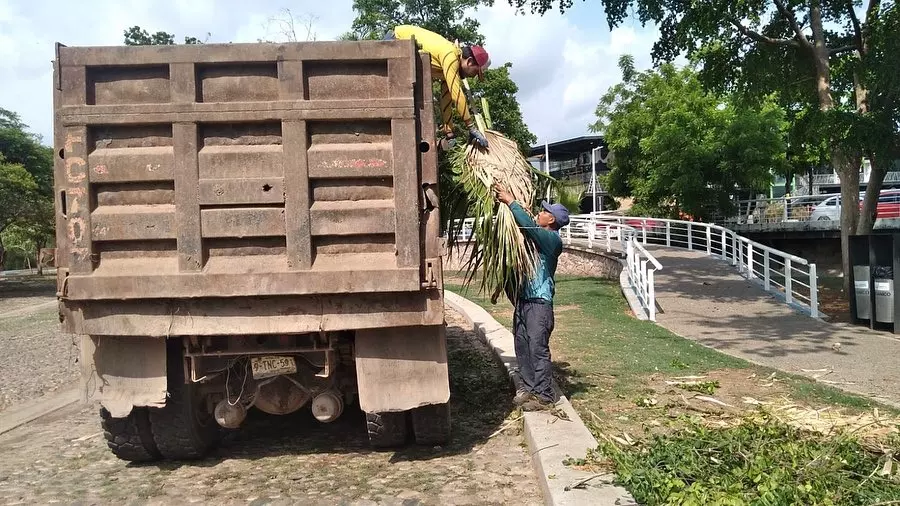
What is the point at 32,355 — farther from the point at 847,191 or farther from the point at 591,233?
the point at 591,233

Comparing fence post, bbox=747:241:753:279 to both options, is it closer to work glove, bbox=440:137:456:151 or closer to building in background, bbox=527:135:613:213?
work glove, bbox=440:137:456:151

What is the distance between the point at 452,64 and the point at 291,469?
3146 mm

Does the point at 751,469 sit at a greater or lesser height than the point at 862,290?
lesser

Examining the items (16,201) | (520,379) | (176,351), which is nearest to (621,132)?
(16,201)

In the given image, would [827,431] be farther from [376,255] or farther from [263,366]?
[263,366]

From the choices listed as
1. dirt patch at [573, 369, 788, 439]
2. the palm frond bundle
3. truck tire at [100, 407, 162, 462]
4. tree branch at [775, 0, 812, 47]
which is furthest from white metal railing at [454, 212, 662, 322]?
tree branch at [775, 0, 812, 47]

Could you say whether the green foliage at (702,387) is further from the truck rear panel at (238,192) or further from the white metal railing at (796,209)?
the white metal railing at (796,209)

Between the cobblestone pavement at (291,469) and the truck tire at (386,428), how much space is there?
12 cm

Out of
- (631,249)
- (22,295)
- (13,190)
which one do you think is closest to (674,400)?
(631,249)

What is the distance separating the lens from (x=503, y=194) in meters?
5.22

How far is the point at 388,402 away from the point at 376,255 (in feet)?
3.13

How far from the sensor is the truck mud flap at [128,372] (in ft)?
14.1

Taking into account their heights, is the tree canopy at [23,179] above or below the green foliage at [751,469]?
above

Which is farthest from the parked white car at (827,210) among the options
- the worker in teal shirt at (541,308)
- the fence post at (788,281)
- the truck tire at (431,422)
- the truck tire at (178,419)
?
the truck tire at (178,419)
